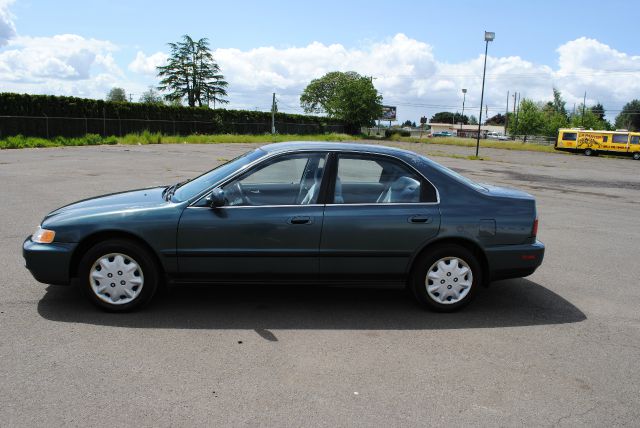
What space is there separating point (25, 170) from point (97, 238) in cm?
1328

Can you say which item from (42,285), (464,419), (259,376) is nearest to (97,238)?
(42,285)

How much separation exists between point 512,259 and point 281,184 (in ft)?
7.42

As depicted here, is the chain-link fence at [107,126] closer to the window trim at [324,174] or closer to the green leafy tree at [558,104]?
the window trim at [324,174]

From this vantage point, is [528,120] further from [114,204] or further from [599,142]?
[114,204]

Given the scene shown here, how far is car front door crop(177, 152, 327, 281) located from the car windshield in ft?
0.54

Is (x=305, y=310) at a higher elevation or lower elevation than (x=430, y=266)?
lower

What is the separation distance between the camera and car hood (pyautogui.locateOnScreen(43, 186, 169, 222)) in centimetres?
470

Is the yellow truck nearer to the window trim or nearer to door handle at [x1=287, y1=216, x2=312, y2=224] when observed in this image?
the window trim

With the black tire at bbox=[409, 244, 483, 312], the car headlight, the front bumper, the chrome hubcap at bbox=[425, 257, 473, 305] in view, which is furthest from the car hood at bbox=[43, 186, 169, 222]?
the chrome hubcap at bbox=[425, 257, 473, 305]

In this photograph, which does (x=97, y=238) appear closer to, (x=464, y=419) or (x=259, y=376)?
(x=259, y=376)

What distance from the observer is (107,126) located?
3709cm

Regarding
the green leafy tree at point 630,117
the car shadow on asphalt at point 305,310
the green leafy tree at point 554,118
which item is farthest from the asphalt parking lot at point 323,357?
the green leafy tree at point 630,117

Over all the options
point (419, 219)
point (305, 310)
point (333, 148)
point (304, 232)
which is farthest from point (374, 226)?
point (305, 310)

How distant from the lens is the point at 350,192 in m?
4.92
